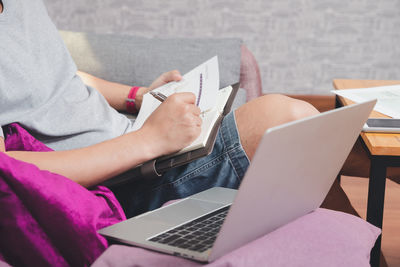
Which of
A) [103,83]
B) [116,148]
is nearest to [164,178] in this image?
[116,148]

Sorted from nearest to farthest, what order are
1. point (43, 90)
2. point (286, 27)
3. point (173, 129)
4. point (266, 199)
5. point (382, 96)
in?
point (266, 199)
point (173, 129)
point (43, 90)
point (382, 96)
point (286, 27)

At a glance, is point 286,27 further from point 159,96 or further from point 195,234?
point 195,234

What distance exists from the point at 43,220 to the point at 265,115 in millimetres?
457

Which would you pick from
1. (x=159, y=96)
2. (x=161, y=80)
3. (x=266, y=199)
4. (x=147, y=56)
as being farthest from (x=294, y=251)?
(x=147, y=56)

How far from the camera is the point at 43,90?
1.03 m

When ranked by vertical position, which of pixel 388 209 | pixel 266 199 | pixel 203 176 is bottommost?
pixel 388 209

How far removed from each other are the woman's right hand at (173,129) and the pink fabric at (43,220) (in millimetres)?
186

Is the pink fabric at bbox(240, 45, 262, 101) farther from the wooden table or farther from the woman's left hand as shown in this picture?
the wooden table

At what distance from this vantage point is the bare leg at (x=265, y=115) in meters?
0.91

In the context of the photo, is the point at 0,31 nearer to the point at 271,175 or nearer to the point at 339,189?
the point at 271,175

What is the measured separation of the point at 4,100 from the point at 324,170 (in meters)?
0.63

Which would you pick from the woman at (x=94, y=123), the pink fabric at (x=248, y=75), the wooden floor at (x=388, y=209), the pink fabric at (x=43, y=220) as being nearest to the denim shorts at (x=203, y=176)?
the woman at (x=94, y=123)

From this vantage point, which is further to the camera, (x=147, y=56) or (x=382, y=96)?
(x=147, y=56)

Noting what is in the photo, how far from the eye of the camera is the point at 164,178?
948 millimetres
